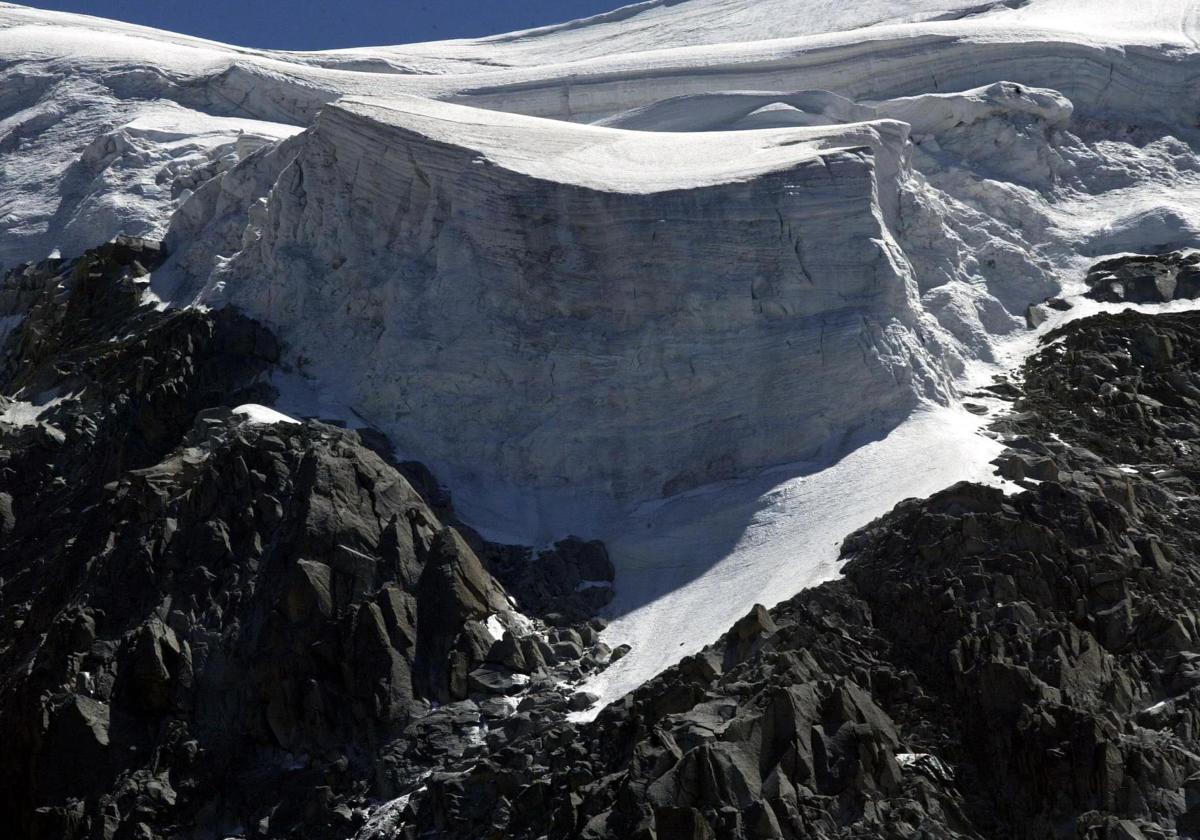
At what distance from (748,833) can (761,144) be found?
2475cm

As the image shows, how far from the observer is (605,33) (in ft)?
287

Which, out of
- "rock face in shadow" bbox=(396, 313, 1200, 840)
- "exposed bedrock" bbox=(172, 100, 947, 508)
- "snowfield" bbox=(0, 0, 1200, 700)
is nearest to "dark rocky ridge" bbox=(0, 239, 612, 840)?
"snowfield" bbox=(0, 0, 1200, 700)

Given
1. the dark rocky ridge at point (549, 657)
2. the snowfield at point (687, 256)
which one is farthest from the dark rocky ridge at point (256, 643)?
the snowfield at point (687, 256)

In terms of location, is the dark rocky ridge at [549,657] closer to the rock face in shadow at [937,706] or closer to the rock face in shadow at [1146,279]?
the rock face in shadow at [937,706]

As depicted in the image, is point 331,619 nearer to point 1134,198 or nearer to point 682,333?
point 682,333

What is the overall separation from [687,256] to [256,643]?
14.4 metres

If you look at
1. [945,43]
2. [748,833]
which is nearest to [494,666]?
[748,833]

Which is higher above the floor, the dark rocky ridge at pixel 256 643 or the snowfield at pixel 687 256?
the snowfield at pixel 687 256

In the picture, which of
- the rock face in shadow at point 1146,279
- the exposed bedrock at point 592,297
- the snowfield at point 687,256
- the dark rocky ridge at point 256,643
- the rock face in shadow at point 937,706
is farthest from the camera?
the rock face in shadow at point 1146,279

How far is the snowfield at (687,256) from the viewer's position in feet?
166

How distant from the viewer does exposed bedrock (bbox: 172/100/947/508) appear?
51844mm

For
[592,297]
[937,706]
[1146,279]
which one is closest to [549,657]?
[937,706]

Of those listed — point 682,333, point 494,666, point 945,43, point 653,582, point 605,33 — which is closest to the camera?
point 494,666

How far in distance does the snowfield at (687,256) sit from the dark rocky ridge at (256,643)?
239cm
